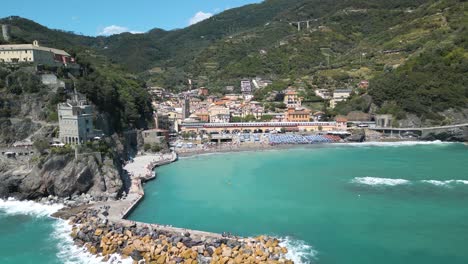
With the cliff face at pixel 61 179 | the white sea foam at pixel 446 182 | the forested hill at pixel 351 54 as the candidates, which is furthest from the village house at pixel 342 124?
the cliff face at pixel 61 179

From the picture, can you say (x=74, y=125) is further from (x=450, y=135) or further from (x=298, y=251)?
(x=450, y=135)

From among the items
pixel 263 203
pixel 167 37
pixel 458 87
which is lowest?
pixel 263 203

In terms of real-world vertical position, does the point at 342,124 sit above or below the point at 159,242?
above

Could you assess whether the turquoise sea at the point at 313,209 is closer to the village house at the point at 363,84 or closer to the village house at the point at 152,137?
the village house at the point at 152,137

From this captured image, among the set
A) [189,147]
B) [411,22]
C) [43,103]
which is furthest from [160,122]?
[411,22]

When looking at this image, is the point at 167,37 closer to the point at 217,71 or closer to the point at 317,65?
the point at 217,71

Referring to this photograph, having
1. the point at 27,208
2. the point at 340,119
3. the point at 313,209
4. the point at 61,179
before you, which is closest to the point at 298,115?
the point at 340,119

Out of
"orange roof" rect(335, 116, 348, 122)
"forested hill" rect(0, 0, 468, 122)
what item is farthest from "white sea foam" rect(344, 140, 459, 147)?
"forested hill" rect(0, 0, 468, 122)
